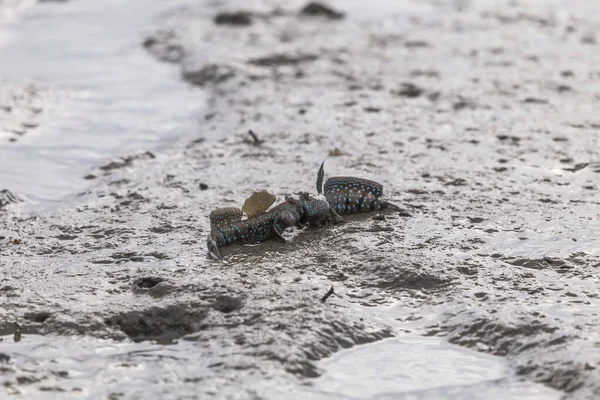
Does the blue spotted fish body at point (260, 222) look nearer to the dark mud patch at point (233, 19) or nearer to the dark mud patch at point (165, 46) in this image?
the dark mud patch at point (165, 46)

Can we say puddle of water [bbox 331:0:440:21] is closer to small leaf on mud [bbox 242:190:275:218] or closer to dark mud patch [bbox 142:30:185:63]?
dark mud patch [bbox 142:30:185:63]

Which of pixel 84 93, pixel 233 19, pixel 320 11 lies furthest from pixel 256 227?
pixel 320 11

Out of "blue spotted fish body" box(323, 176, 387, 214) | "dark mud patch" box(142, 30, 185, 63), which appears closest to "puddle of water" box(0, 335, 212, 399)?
"blue spotted fish body" box(323, 176, 387, 214)

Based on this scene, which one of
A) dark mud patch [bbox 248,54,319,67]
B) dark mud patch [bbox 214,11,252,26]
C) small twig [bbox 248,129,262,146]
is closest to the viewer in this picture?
small twig [bbox 248,129,262,146]

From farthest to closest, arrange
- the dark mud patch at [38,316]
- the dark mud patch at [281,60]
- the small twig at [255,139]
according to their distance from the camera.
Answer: the dark mud patch at [281,60] < the small twig at [255,139] < the dark mud patch at [38,316]

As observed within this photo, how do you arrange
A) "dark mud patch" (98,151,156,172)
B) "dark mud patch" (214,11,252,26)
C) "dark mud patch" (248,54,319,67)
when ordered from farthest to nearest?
1. "dark mud patch" (214,11,252,26)
2. "dark mud patch" (248,54,319,67)
3. "dark mud patch" (98,151,156,172)

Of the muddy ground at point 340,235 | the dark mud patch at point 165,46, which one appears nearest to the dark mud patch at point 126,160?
the muddy ground at point 340,235

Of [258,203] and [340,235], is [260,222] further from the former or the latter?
[340,235]
